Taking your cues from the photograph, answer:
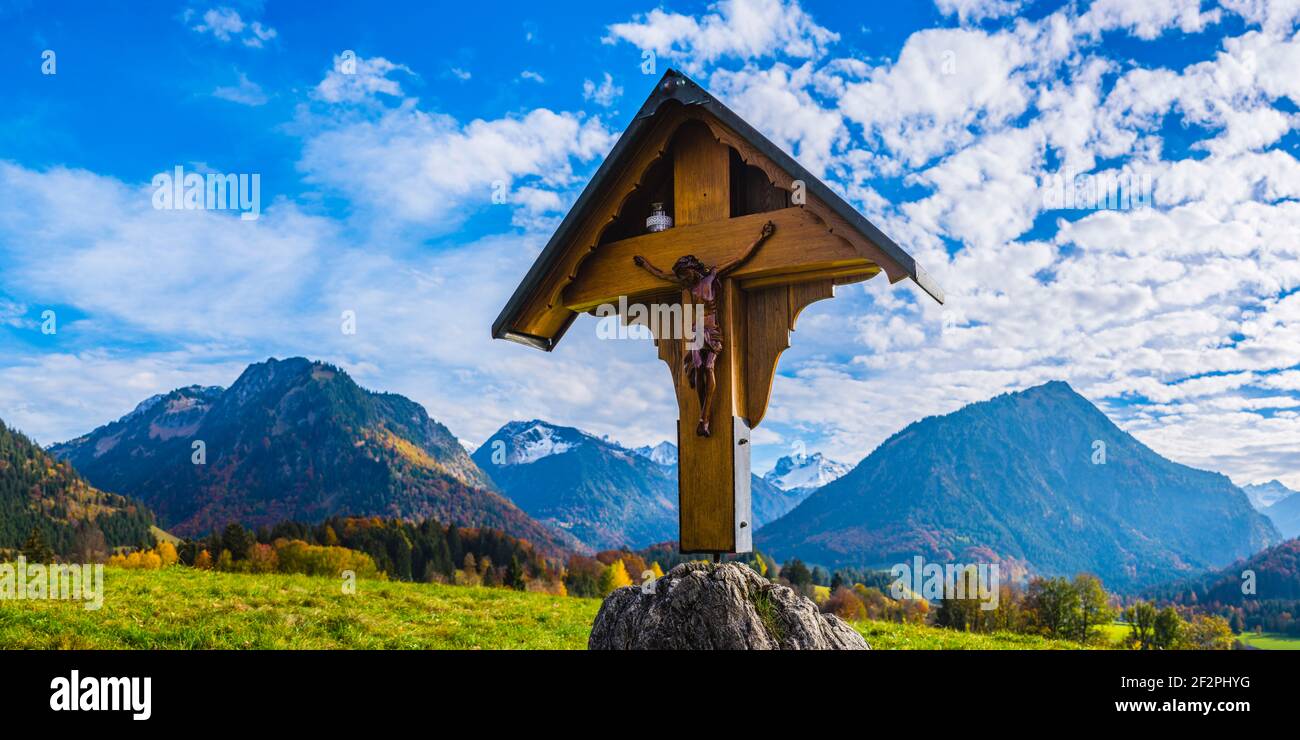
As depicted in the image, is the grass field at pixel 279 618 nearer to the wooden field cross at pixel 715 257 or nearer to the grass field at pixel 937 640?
the grass field at pixel 937 640

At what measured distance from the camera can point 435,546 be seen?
56.4 meters

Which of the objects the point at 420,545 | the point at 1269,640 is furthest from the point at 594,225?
the point at 1269,640

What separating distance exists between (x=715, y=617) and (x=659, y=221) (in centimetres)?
328

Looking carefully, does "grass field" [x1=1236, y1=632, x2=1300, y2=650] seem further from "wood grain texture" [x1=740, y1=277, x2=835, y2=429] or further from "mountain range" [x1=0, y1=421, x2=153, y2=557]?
"mountain range" [x1=0, y1=421, x2=153, y2=557]

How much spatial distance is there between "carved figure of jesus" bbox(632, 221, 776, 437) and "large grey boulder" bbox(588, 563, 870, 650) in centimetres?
118

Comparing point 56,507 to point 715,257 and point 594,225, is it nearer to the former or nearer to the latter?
point 594,225

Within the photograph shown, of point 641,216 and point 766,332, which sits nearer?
point 766,332

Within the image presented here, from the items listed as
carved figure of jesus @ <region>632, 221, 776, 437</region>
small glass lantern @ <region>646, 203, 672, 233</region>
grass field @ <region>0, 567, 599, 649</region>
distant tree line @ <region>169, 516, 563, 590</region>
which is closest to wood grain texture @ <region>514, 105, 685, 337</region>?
small glass lantern @ <region>646, 203, 672, 233</region>

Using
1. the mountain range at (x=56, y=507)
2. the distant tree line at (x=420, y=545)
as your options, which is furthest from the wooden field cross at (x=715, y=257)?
the mountain range at (x=56, y=507)

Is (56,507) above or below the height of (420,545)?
below

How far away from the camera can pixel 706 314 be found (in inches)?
261
